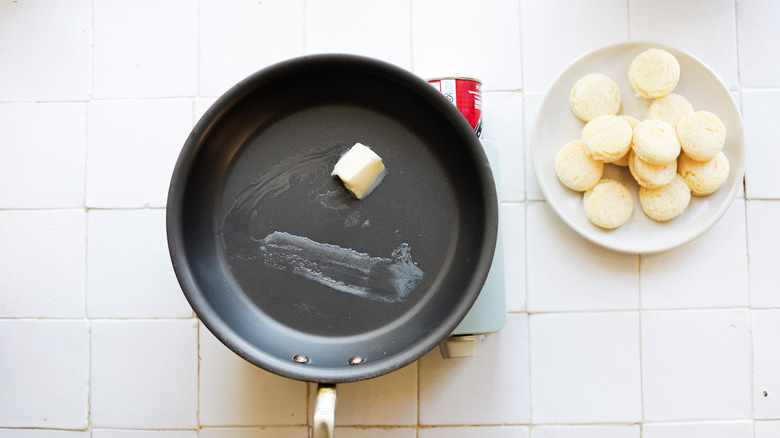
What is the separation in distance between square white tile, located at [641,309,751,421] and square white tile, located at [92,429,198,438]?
745mm

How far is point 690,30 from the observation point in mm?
848

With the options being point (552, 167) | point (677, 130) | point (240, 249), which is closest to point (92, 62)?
point (240, 249)

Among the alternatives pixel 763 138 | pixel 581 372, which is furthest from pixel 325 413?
pixel 763 138

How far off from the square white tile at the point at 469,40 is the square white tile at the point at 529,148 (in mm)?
30

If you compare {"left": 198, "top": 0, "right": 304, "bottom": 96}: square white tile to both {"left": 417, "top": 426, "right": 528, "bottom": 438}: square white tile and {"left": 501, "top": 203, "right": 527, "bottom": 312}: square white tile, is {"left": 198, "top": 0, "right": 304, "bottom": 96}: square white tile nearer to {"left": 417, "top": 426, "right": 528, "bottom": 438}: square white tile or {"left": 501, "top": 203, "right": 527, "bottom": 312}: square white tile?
{"left": 501, "top": 203, "right": 527, "bottom": 312}: square white tile

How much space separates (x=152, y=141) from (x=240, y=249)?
266mm

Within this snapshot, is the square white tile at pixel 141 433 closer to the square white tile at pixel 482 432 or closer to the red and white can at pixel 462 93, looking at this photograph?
the square white tile at pixel 482 432

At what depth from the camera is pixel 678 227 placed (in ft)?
2.67

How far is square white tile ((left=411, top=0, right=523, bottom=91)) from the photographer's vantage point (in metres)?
0.85

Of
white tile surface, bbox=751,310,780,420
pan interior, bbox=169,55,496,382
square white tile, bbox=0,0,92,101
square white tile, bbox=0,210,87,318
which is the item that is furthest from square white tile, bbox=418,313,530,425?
square white tile, bbox=0,0,92,101

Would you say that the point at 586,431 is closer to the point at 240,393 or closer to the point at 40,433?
the point at 240,393

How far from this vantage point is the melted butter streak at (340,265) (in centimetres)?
74

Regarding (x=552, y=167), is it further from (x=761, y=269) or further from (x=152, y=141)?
(x=152, y=141)

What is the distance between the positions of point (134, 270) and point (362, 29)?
0.54 meters
